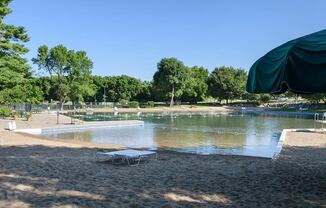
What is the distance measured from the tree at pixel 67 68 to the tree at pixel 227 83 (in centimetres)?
2497

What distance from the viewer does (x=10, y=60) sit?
17.2 m

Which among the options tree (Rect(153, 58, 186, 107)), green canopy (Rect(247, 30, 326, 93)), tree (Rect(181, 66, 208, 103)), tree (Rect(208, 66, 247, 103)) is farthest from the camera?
tree (Rect(181, 66, 208, 103))

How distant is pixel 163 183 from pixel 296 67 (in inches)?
149

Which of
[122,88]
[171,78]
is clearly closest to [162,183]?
[171,78]

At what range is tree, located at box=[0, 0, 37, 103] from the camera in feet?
55.0

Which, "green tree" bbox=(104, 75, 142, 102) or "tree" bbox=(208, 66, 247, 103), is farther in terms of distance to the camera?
"green tree" bbox=(104, 75, 142, 102)

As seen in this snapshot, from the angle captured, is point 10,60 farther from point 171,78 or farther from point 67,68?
point 171,78

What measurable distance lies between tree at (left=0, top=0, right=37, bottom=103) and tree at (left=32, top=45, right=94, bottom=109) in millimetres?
42439

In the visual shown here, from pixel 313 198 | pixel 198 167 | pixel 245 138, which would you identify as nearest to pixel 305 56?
pixel 313 198

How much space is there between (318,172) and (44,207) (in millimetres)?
6063

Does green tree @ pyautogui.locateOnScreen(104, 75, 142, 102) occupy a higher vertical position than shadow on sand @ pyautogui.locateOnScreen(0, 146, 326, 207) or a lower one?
higher

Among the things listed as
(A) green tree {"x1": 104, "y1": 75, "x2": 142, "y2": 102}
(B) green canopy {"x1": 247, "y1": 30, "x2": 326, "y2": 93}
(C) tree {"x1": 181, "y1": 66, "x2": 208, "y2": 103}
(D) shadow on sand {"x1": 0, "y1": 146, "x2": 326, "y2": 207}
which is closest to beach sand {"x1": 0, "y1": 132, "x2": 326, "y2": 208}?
(D) shadow on sand {"x1": 0, "y1": 146, "x2": 326, "y2": 207}

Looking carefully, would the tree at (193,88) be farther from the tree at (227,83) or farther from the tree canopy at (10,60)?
the tree canopy at (10,60)

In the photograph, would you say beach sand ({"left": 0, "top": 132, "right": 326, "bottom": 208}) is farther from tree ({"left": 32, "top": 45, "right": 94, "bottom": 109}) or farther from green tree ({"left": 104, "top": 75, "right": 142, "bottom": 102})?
green tree ({"left": 104, "top": 75, "right": 142, "bottom": 102})
